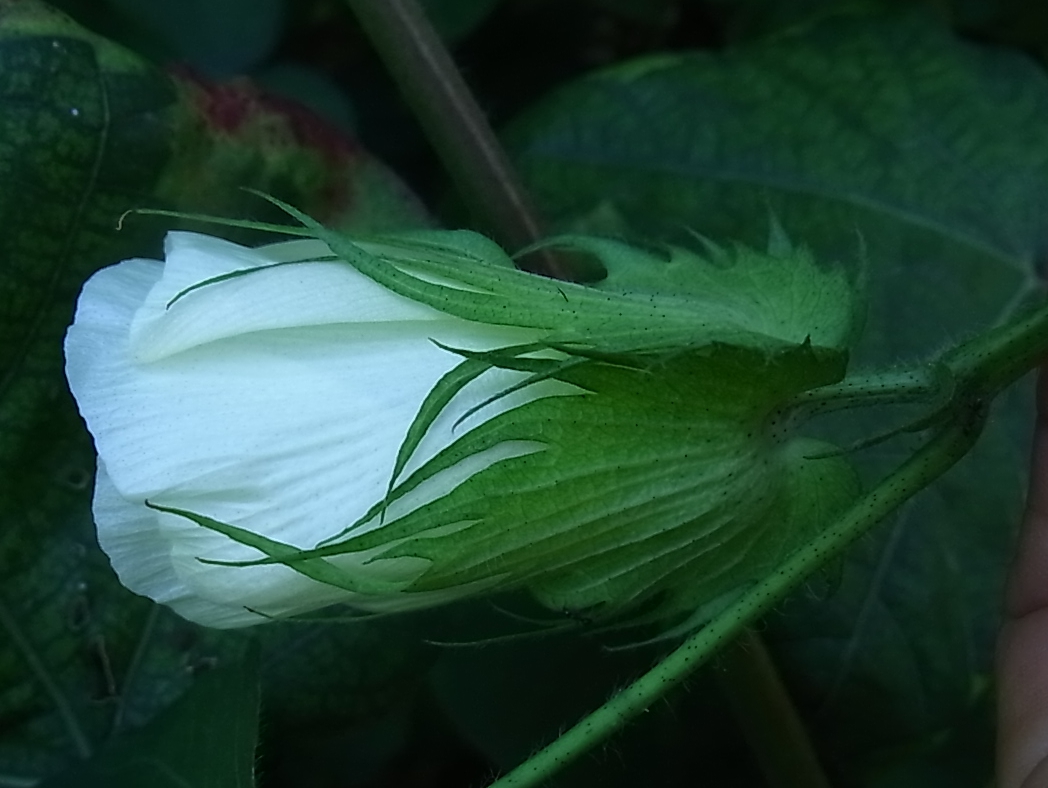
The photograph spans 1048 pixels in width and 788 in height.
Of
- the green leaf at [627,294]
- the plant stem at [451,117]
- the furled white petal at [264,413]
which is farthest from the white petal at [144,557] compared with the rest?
the plant stem at [451,117]

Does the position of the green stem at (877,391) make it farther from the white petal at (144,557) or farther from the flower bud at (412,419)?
the white petal at (144,557)

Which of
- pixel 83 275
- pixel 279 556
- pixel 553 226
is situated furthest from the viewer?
pixel 553 226

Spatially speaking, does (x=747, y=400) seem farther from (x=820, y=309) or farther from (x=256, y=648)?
(x=256, y=648)

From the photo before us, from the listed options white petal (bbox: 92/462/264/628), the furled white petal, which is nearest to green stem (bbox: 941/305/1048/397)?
the furled white petal

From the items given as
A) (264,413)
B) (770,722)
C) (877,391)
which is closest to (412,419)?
(264,413)

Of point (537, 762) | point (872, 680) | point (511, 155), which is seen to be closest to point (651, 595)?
point (537, 762)

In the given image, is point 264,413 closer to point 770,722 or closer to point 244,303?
point 244,303
